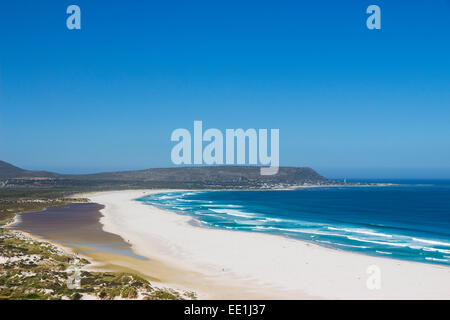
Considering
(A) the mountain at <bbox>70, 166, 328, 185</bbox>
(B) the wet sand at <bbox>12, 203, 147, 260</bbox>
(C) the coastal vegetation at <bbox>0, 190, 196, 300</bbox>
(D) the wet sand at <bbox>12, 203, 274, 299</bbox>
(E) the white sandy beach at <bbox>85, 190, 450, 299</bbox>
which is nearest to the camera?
(C) the coastal vegetation at <bbox>0, 190, 196, 300</bbox>

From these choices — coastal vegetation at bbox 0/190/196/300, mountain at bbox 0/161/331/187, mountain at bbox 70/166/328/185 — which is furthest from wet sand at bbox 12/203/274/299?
mountain at bbox 70/166/328/185

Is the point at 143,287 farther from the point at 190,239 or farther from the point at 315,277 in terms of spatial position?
A: the point at 190,239

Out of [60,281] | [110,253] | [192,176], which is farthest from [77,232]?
[192,176]

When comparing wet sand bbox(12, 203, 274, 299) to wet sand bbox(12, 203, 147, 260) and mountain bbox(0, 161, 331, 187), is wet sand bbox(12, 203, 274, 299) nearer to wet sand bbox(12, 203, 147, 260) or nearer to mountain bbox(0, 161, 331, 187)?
wet sand bbox(12, 203, 147, 260)

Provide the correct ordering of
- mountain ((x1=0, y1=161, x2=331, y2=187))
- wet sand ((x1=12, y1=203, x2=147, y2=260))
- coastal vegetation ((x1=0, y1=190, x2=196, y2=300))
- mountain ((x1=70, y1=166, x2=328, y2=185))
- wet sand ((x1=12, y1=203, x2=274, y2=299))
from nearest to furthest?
coastal vegetation ((x1=0, y1=190, x2=196, y2=300)) < wet sand ((x1=12, y1=203, x2=274, y2=299)) < wet sand ((x1=12, y1=203, x2=147, y2=260)) < mountain ((x1=0, y1=161, x2=331, y2=187)) < mountain ((x1=70, y1=166, x2=328, y2=185))

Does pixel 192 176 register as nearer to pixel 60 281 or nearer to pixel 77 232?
pixel 77 232

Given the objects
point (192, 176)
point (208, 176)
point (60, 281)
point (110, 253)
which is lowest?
point (208, 176)

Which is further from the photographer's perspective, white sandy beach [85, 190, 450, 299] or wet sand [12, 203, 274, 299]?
wet sand [12, 203, 274, 299]

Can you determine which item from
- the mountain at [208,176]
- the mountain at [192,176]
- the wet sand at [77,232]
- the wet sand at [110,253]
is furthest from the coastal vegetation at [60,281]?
the mountain at [208,176]

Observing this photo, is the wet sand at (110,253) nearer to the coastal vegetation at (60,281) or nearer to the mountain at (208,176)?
the coastal vegetation at (60,281)

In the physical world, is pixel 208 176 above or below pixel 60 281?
below
